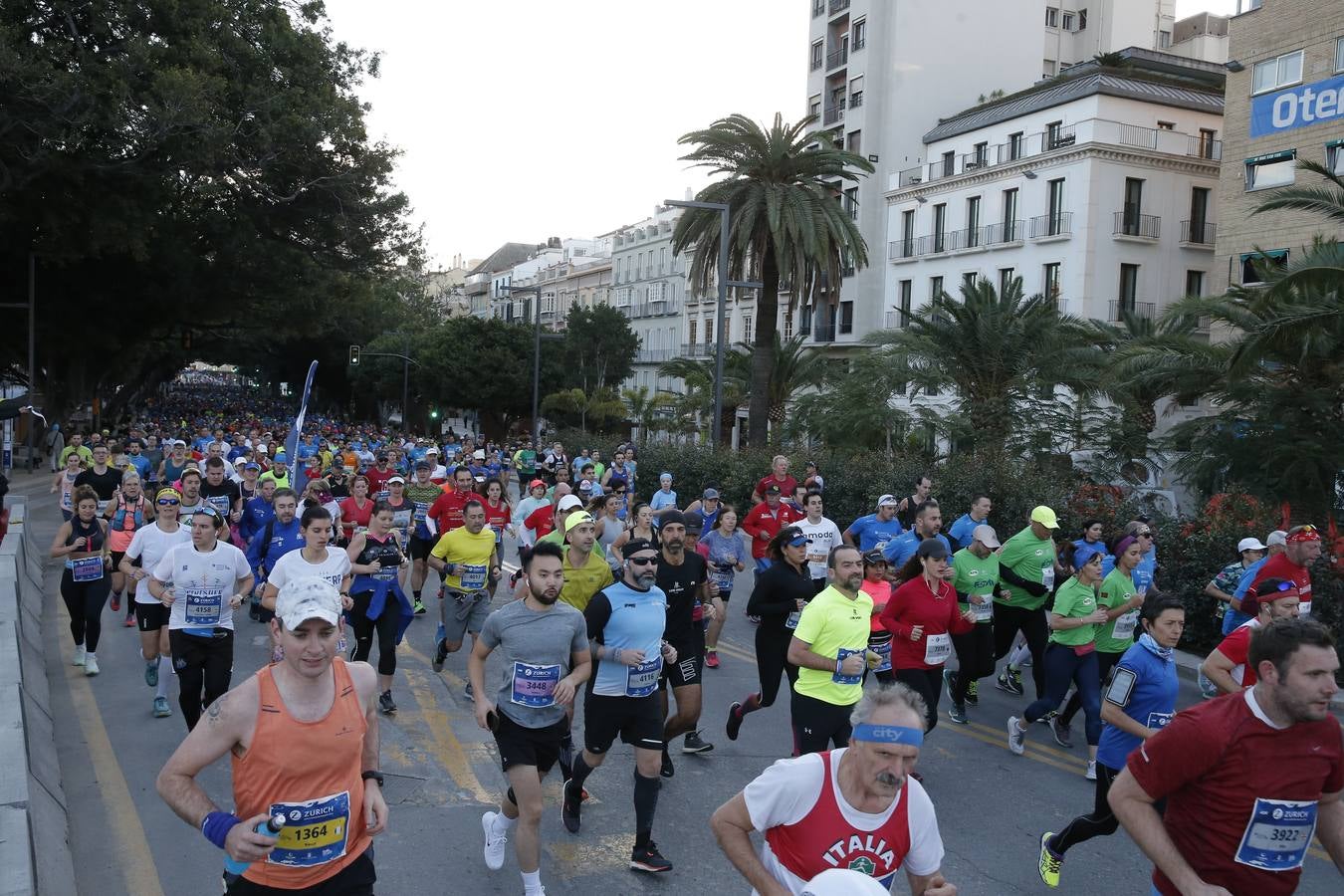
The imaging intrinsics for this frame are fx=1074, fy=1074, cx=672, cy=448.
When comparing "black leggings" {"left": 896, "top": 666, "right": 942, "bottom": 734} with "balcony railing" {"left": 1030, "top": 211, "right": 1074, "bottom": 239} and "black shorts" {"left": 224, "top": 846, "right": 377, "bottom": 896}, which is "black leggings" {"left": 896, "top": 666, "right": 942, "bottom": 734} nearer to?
"black shorts" {"left": 224, "top": 846, "right": 377, "bottom": 896}

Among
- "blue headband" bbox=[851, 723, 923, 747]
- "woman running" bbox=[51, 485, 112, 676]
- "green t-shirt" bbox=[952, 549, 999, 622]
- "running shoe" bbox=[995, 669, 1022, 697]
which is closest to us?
"blue headband" bbox=[851, 723, 923, 747]

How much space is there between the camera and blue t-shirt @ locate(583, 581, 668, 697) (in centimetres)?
608

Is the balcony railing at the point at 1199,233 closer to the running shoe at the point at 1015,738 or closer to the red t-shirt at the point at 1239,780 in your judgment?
the running shoe at the point at 1015,738

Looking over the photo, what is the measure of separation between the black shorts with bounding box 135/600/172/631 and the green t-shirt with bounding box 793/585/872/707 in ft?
16.8

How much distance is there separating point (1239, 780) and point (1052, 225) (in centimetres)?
3862

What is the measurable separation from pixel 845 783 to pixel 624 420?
51.9 meters

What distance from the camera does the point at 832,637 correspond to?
5988mm

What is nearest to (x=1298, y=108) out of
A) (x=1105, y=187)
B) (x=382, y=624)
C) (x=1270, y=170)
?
(x=1270, y=170)

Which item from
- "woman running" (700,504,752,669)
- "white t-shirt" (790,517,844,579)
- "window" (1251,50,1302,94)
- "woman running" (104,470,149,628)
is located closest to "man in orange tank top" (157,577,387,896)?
Answer: "woman running" (700,504,752,669)

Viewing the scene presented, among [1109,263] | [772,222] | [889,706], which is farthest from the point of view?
[1109,263]

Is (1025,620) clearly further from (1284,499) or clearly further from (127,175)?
(127,175)

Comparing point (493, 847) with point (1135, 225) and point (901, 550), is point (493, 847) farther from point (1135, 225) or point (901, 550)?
point (1135, 225)

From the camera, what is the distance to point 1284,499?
1528cm

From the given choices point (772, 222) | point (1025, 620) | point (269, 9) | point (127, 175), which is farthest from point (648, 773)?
point (269, 9)
